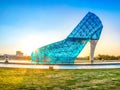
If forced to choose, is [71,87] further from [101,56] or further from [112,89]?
[101,56]

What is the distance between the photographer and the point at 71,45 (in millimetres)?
37844

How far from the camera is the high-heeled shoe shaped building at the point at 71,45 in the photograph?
121 feet

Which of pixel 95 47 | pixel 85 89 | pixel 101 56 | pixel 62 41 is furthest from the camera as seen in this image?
pixel 101 56

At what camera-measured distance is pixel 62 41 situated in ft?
123

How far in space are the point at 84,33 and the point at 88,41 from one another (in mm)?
1698

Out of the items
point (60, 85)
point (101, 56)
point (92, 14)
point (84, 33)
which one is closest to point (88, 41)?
point (84, 33)

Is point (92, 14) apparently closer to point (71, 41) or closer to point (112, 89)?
point (71, 41)

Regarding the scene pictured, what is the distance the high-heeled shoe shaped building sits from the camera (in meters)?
37.0

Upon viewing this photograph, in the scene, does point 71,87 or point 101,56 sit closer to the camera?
point 71,87

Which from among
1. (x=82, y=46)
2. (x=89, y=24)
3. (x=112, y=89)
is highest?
(x=89, y=24)

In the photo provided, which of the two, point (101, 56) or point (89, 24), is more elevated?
point (89, 24)

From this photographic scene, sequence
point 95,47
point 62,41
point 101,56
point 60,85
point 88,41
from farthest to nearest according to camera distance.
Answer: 1. point 101,56
2. point 95,47
3. point 88,41
4. point 62,41
5. point 60,85

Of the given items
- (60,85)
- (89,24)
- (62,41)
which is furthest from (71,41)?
(60,85)

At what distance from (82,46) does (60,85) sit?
24.7 meters
